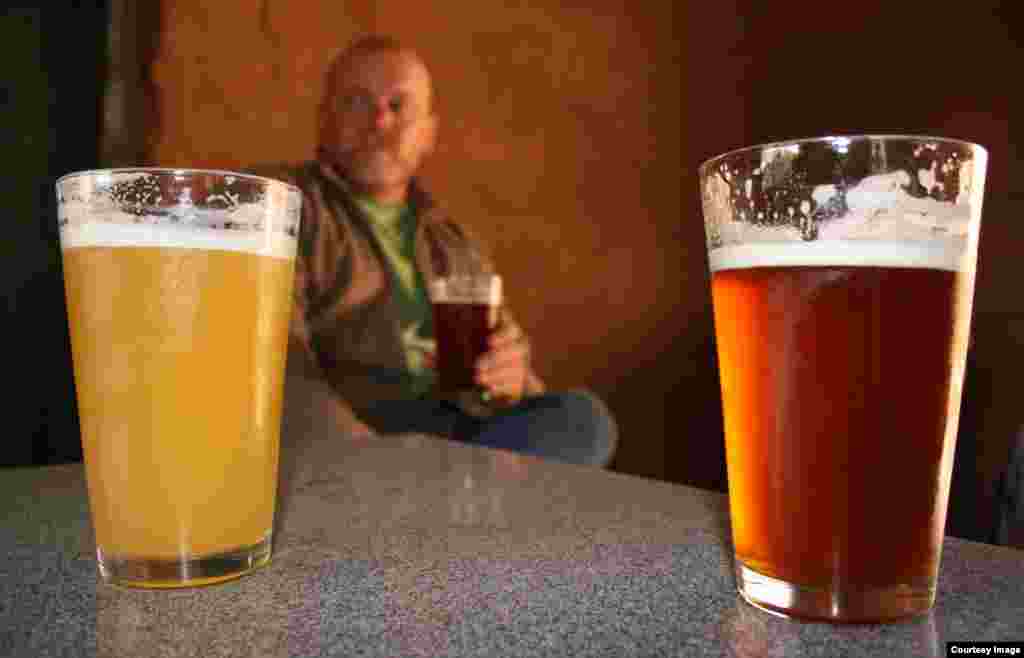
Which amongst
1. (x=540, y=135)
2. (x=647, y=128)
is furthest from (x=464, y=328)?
(x=647, y=128)

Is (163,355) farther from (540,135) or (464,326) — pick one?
(540,135)

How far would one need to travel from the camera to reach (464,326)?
1.66m

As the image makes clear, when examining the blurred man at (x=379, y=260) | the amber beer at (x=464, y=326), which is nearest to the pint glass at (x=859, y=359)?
the amber beer at (x=464, y=326)

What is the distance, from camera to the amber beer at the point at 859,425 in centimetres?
37

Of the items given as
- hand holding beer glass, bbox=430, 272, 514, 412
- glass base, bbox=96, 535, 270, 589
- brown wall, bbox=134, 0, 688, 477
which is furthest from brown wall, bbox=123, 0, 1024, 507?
glass base, bbox=96, 535, 270, 589

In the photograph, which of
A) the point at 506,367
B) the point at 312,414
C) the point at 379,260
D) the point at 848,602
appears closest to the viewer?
the point at 848,602

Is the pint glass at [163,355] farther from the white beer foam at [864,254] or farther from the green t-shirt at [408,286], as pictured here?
the green t-shirt at [408,286]

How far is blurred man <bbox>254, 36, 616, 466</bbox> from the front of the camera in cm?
239

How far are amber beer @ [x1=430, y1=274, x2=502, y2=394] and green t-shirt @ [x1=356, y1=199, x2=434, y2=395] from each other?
35.4 inches

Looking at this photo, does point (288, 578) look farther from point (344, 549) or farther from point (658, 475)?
point (658, 475)

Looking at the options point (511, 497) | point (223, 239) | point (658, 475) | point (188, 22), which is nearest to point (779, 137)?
point (658, 475)

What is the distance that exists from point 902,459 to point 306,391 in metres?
1.83

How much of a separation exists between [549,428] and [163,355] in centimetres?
166

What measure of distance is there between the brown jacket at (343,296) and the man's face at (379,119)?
0.11 meters
